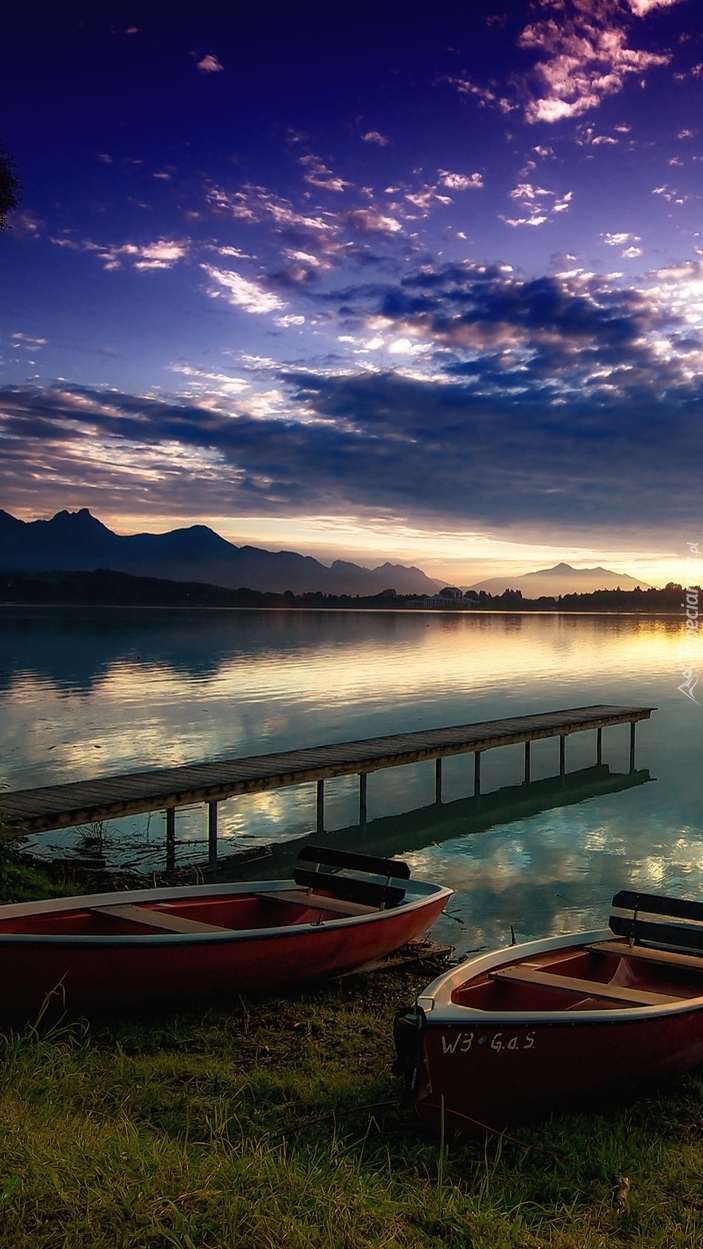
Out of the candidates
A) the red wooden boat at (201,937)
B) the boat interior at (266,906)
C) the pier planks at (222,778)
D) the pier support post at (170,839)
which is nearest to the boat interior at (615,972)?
the boat interior at (266,906)

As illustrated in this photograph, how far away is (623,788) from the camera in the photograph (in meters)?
22.7

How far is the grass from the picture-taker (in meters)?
4.29

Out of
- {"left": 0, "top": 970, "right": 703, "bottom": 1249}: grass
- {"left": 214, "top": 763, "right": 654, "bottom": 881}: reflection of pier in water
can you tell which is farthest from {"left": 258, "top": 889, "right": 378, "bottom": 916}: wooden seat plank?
{"left": 214, "top": 763, "right": 654, "bottom": 881}: reflection of pier in water

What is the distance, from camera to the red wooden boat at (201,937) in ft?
23.3

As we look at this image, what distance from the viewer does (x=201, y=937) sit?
7.59 m

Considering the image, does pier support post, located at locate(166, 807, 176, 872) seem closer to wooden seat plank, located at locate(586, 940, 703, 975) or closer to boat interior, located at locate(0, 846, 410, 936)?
boat interior, located at locate(0, 846, 410, 936)

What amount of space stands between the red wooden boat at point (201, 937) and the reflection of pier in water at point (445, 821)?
535cm

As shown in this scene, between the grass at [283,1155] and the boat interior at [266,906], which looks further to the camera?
the boat interior at [266,906]

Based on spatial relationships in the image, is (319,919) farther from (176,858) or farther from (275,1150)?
(176,858)

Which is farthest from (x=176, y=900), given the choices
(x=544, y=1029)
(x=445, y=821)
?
(x=445, y=821)

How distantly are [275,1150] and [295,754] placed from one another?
1226 cm

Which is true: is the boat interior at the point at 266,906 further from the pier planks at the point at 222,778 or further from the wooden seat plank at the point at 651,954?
the pier planks at the point at 222,778

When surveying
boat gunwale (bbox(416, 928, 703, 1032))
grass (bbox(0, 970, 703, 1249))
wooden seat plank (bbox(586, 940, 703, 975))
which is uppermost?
boat gunwale (bbox(416, 928, 703, 1032))

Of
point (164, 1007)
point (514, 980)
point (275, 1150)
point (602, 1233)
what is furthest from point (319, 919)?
point (602, 1233)
